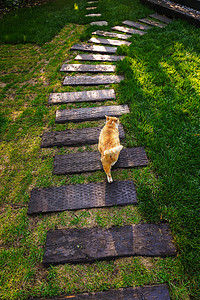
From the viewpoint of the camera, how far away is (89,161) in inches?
113

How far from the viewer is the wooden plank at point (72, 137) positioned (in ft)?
10.4

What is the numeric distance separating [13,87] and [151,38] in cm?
456

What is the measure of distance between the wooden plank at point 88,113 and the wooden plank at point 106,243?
6.96ft

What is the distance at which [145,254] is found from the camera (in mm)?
1938

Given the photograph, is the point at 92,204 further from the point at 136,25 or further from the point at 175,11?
the point at 175,11

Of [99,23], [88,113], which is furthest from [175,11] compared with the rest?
[88,113]

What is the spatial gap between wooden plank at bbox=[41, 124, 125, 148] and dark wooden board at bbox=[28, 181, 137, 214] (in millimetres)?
863

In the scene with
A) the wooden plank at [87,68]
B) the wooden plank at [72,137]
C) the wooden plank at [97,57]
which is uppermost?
the wooden plank at [97,57]

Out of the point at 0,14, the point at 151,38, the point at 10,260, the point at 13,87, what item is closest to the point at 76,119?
the point at 13,87

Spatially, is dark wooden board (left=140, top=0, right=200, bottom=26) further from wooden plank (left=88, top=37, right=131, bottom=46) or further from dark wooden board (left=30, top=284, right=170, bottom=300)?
dark wooden board (left=30, top=284, right=170, bottom=300)

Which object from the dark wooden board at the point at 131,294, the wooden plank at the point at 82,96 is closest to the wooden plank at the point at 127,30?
the wooden plank at the point at 82,96

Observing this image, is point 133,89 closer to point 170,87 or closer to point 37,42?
point 170,87

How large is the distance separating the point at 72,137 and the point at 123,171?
3.74 feet

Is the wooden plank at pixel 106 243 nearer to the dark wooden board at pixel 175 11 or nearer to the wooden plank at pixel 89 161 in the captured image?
the wooden plank at pixel 89 161
